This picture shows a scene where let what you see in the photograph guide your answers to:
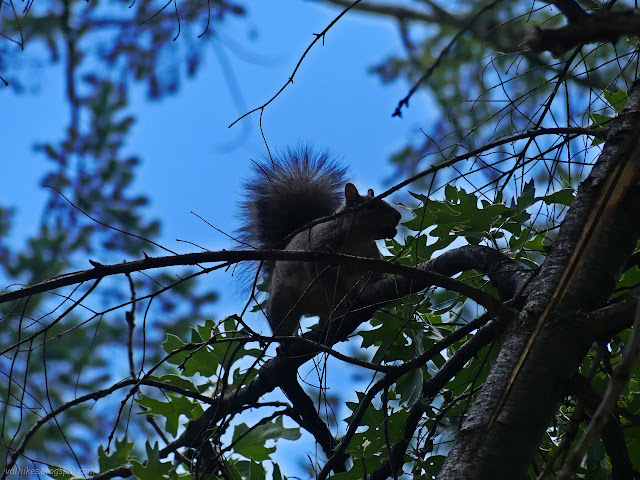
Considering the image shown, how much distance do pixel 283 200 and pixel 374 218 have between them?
48 cm

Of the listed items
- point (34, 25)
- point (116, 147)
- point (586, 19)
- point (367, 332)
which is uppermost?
point (34, 25)

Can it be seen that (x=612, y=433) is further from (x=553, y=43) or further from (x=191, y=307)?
(x=191, y=307)

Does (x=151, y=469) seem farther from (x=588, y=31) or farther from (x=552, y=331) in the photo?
(x=588, y=31)

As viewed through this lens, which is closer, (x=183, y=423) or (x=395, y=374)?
(x=395, y=374)

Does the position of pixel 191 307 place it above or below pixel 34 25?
below

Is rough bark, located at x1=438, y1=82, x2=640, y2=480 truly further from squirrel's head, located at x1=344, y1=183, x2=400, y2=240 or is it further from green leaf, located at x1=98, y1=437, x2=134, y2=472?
squirrel's head, located at x1=344, y1=183, x2=400, y2=240

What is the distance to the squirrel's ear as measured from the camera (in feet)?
11.7

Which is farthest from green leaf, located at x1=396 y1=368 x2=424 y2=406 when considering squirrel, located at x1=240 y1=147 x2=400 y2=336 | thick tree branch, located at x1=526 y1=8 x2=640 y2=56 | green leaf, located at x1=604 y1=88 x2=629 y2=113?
squirrel, located at x1=240 y1=147 x2=400 y2=336

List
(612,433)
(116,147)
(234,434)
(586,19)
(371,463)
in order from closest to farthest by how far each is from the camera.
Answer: (586,19), (612,433), (371,463), (234,434), (116,147)

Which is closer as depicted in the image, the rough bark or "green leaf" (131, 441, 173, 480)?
the rough bark

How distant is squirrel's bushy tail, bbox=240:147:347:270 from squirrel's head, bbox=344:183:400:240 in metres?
0.18

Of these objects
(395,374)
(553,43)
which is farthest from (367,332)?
(553,43)

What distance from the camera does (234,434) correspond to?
2.26 m

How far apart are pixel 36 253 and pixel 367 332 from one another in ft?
18.1
